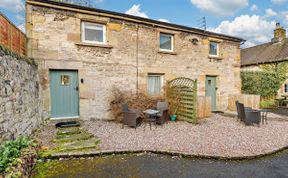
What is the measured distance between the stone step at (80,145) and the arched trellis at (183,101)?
429 cm

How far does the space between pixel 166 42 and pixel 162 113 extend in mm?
4524

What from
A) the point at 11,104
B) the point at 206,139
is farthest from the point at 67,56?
the point at 206,139

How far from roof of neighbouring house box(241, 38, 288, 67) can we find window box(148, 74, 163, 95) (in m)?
13.2

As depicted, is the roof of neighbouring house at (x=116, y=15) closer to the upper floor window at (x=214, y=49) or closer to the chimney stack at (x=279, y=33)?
the upper floor window at (x=214, y=49)

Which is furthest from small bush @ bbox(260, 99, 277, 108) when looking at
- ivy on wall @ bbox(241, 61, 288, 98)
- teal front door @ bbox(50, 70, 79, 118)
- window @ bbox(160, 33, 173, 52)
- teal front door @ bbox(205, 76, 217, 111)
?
teal front door @ bbox(50, 70, 79, 118)

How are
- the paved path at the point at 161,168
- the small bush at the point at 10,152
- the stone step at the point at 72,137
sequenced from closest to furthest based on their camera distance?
the small bush at the point at 10,152 < the paved path at the point at 161,168 < the stone step at the point at 72,137

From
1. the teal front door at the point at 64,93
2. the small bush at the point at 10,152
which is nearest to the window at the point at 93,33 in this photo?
the teal front door at the point at 64,93

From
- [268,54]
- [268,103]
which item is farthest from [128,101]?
[268,54]

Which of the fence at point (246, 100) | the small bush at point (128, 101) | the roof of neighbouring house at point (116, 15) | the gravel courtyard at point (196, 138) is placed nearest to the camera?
the gravel courtyard at point (196, 138)

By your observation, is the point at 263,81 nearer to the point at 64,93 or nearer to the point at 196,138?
the point at 196,138

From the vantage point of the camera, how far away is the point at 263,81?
14.1m

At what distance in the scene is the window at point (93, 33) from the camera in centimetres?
772

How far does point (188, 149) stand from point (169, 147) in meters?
0.50

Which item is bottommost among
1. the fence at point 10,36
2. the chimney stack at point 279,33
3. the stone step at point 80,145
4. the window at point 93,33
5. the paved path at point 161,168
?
the paved path at point 161,168
